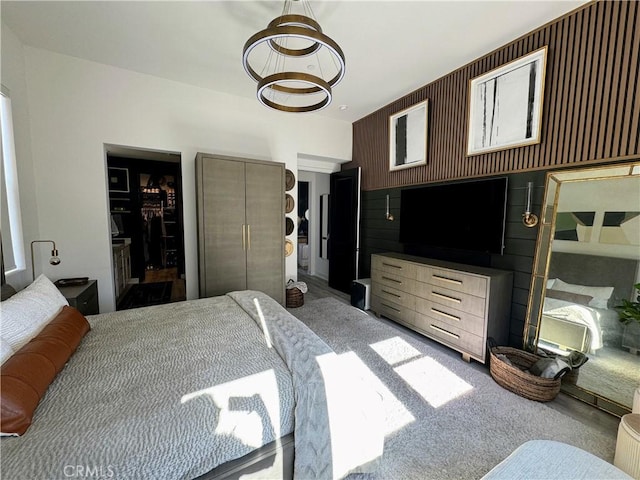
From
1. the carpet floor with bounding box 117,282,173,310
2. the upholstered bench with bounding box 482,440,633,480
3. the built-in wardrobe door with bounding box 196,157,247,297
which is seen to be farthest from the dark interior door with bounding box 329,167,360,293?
the upholstered bench with bounding box 482,440,633,480

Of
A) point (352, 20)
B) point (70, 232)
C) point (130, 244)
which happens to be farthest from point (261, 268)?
point (130, 244)

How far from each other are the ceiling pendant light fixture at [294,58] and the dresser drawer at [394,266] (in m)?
2.04

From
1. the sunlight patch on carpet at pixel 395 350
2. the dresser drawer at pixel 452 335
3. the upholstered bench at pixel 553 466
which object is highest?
the upholstered bench at pixel 553 466

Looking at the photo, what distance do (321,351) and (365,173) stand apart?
11.7 feet

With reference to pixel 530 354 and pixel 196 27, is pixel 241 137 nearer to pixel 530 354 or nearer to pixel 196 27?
pixel 196 27

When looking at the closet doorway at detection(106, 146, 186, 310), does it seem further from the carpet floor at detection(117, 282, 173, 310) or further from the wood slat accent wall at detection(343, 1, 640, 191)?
the wood slat accent wall at detection(343, 1, 640, 191)

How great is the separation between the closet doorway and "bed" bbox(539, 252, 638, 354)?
469cm

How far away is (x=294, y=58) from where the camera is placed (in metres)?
2.80

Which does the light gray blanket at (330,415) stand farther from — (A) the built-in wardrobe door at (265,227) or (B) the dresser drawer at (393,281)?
(A) the built-in wardrobe door at (265,227)

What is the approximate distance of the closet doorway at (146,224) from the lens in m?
4.46

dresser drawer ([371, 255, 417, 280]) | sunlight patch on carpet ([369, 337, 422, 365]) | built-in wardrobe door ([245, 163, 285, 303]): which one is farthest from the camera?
built-in wardrobe door ([245, 163, 285, 303])

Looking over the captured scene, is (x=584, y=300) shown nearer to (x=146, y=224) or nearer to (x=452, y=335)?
(x=452, y=335)

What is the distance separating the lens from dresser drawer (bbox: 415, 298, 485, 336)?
247 cm

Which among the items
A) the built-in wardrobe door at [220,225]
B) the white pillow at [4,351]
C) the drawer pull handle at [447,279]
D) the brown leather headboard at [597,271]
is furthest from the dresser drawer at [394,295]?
the white pillow at [4,351]
